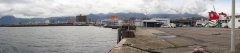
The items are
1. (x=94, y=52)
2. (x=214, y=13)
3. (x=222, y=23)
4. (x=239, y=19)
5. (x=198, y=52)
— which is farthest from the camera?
(x=214, y=13)

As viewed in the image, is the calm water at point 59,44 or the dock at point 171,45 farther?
the calm water at point 59,44

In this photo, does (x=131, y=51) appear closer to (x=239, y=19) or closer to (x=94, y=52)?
(x=94, y=52)

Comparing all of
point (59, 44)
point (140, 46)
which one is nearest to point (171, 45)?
point (140, 46)

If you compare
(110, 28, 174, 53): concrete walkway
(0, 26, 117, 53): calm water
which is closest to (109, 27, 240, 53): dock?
(110, 28, 174, 53): concrete walkway

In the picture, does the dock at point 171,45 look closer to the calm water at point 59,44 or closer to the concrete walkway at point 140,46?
the concrete walkway at point 140,46

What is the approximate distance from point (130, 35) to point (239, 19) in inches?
2320

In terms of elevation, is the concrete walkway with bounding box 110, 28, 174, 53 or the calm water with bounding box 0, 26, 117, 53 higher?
the concrete walkway with bounding box 110, 28, 174, 53

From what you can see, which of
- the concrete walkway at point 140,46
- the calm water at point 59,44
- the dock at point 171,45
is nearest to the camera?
the dock at point 171,45

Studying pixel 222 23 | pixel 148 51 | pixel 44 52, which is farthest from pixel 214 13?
pixel 148 51

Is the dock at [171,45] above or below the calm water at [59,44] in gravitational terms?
above

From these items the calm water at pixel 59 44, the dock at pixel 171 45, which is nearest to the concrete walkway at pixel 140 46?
the dock at pixel 171 45

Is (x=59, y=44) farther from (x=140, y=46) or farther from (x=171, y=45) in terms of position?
(x=140, y=46)

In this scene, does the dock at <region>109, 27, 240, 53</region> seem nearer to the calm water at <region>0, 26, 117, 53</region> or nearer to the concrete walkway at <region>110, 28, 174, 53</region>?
the concrete walkway at <region>110, 28, 174, 53</region>

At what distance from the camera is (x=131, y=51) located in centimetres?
1984
